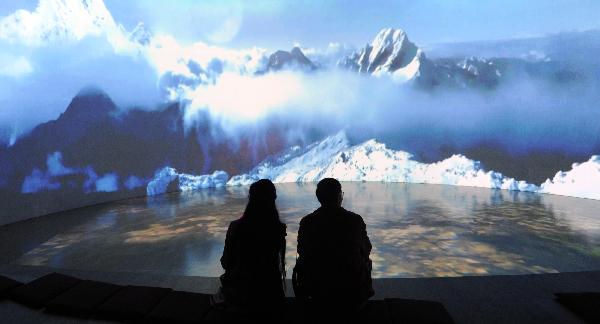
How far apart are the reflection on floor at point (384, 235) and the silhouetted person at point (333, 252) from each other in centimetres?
169

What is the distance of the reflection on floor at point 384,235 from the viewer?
12.4ft

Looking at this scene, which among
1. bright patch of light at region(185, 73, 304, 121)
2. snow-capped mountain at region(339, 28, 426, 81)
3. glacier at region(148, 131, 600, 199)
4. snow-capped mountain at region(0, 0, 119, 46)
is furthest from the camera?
snow-capped mountain at region(339, 28, 426, 81)

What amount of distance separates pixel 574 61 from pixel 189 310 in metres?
10.4

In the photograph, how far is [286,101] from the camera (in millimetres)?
11586

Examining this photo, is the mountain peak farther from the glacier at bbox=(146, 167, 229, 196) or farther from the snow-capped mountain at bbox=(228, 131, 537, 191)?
the snow-capped mountain at bbox=(228, 131, 537, 191)

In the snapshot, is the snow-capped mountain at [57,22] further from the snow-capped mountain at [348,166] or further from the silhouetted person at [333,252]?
the silhouetted person at [333,252]

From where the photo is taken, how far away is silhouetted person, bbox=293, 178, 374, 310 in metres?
1.81

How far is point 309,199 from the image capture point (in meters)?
8.12

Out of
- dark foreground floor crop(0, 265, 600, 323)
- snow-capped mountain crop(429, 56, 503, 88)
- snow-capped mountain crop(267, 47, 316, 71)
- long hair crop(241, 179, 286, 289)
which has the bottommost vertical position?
dark foreground floor crop(0, 265, 600, 323)

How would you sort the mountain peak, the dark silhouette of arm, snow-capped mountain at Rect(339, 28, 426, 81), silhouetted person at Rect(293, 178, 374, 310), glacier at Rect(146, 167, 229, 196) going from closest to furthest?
silhouetted person at Rect(293, 178, 374, 310)
the dark silhouette of arm
the mountain peak
glacier at Rect(146, 167, 229, 196)
snow-capped mountain at Rect(339, 28, 426, 81)

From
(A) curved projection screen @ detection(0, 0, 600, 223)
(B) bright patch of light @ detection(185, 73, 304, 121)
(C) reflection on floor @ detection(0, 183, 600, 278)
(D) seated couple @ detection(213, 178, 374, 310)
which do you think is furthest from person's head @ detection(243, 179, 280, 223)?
(B) bright patch of light @ detection(185, 73, 304, 121)

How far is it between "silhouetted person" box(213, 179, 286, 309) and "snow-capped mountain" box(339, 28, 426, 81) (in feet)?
33.5

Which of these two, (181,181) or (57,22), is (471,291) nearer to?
(57,22)

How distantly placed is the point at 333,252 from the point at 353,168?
405 inches
